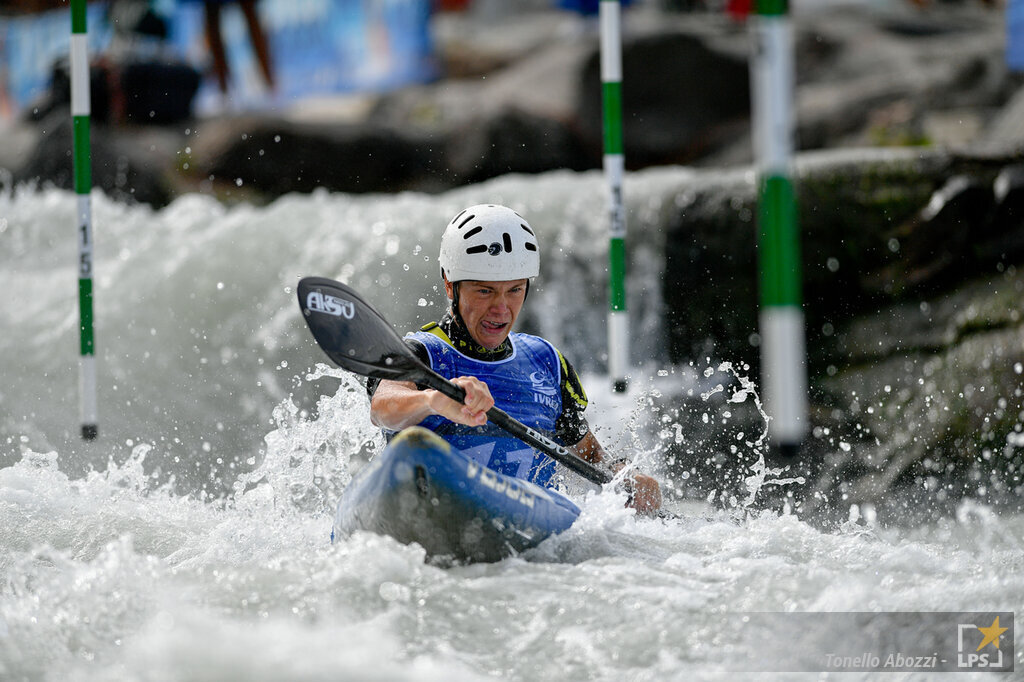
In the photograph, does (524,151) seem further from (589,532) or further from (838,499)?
(589,532)

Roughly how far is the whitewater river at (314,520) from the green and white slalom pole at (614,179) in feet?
2.90

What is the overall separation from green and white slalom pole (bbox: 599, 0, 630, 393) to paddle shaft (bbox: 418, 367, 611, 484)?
4.37ft

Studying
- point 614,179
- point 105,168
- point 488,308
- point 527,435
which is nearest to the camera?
point 527,435

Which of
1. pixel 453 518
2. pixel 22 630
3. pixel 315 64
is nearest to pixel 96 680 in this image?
pixel 22 630

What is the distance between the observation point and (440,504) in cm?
309

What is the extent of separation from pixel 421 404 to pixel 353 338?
330mm

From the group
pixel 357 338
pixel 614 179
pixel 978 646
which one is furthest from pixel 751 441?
pixel 357 338

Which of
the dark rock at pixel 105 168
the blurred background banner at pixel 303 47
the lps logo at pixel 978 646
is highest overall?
the blurred background banner at pixel 303 47

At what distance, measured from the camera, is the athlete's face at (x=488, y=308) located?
3.66 meters

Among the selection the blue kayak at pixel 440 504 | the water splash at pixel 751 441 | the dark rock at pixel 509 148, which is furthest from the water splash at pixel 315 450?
the dark rock at pixel 509 148

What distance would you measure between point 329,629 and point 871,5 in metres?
16.8

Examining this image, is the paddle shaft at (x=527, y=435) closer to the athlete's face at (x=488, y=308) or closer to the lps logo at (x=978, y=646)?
the athlete's face at (x=488, y=308)

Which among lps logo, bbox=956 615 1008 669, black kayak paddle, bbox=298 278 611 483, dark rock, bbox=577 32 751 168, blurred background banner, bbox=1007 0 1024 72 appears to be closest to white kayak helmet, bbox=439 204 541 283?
black kayak paddle, bbox=298 278 611 483

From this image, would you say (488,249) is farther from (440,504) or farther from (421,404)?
(440,504)
